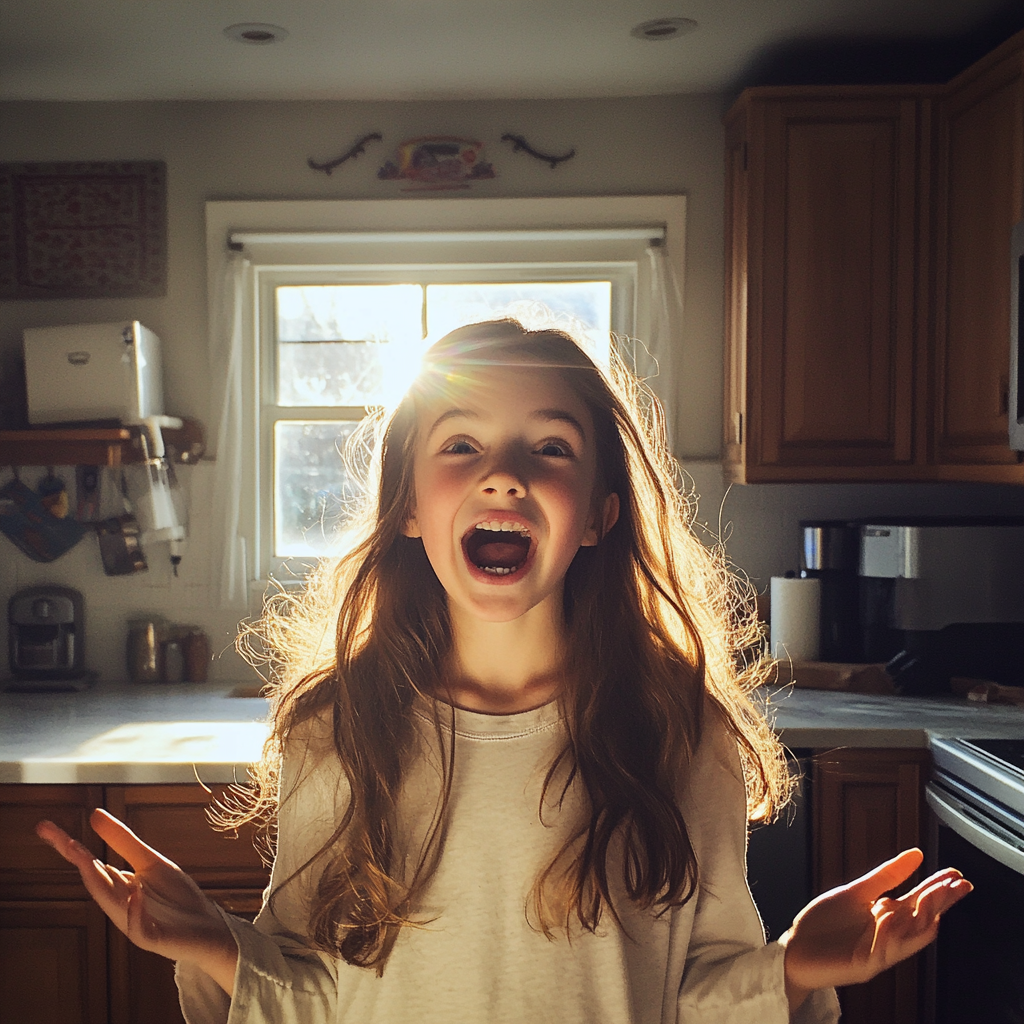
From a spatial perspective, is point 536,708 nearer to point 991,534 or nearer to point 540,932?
point 540,932

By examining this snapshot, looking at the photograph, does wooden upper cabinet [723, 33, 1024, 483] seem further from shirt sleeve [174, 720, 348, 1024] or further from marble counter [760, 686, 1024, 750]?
shirt sleeve [174, 720, 348, 1024]

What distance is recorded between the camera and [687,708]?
3.27 ft

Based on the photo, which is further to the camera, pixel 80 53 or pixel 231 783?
pixel 80 53

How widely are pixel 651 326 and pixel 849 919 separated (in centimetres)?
196

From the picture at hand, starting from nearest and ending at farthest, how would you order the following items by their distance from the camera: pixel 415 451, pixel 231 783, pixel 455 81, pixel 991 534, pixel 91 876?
1. pixel 91 876
2. pixel 415 451
3. pixel 231 783
4. pixel 991 534
5. pixel 455 81

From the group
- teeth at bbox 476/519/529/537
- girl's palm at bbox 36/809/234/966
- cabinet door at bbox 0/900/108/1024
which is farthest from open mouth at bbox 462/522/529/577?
cabinet door at bbox 0/900/108/1024

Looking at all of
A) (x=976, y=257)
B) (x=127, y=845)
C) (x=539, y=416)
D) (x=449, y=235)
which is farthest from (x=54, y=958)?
(x=976, y=257)

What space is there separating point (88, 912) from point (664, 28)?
2.19 meters

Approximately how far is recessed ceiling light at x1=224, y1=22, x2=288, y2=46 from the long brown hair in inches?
58.1

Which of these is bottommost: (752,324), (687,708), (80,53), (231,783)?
(231,783)

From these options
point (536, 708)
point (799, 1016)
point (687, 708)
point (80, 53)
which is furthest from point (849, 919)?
point (80, 53)

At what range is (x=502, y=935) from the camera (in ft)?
2.96

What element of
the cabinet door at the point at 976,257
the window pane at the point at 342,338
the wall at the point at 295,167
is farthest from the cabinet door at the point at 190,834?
the cabinet door at the point at 976,257

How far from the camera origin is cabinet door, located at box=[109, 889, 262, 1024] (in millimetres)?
1944
